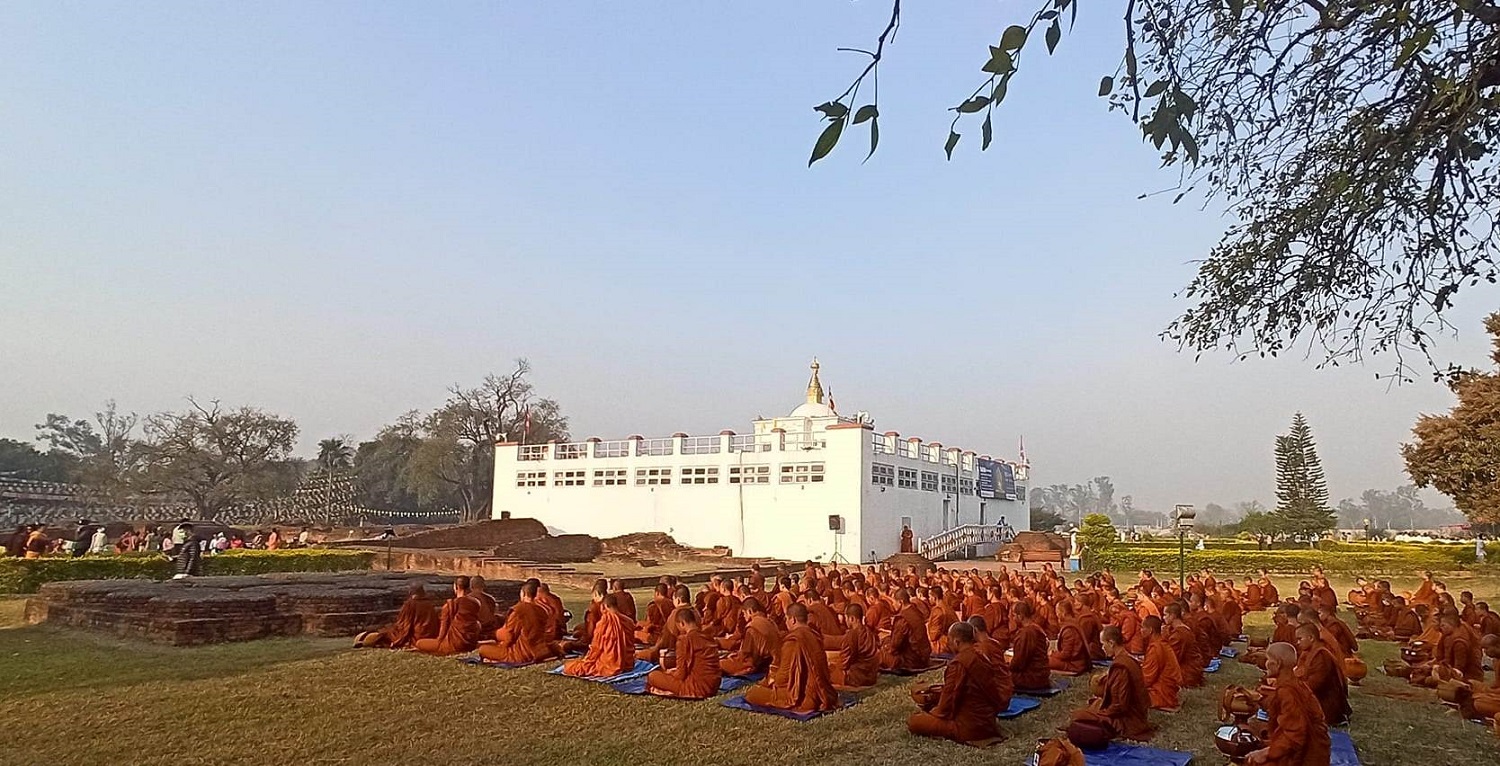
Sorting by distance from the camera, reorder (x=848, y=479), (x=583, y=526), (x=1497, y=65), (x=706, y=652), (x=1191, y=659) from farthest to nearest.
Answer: (x=583, y=526)
(x=848, y=479)
(x=1191, y=659)
(x=706, y=652)
(x=1497, y=65)

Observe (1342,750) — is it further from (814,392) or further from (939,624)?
(814,392)

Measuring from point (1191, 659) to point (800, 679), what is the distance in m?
4.06

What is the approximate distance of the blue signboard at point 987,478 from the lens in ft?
127

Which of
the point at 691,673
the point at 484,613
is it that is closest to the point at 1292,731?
the point at 691,673

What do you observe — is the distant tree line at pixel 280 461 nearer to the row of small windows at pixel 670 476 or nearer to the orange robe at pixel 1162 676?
the row of small windows at pixel 670 476

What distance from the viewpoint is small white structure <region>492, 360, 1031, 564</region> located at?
30672mm

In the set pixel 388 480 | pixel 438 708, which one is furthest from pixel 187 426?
pixel 438 708

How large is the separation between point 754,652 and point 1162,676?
361 centimetres

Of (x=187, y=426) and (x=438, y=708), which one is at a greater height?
(x=187, y=426)

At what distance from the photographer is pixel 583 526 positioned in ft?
119

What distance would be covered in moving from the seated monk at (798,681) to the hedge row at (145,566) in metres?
13.5

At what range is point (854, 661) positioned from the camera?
29.6 feet

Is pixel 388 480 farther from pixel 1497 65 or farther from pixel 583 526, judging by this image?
pixel 1497 65

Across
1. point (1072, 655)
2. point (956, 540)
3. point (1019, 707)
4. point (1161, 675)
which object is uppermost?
point (956, 540)
